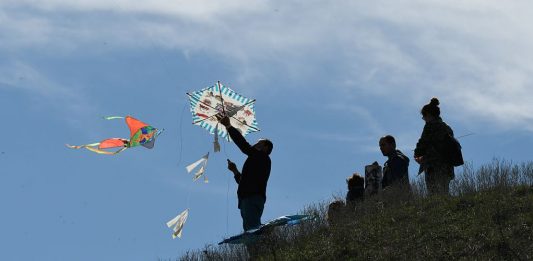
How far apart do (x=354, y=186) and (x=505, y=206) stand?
239 centimetres

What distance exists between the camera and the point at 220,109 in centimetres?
1748

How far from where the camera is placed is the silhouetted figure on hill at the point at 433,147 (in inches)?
650

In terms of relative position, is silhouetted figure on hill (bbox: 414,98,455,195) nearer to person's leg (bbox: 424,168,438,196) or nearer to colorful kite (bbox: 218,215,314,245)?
person's leg (bbox: 424,168,438,196)

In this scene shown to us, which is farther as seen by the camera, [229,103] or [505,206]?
[229,103]

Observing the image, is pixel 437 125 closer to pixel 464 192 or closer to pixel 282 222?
pixel 464 192

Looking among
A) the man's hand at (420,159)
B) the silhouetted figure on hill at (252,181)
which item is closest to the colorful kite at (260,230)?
the silhouetted figure on hill at (252,181)

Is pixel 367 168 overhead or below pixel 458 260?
overhead

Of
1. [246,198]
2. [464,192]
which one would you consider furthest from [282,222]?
Answer: [464,192]

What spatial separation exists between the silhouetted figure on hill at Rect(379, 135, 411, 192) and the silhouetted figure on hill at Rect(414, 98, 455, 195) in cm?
22

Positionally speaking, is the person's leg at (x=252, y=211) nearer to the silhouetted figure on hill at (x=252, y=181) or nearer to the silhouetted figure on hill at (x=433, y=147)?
the silhouetted figure on hill at (x=252, y=181)

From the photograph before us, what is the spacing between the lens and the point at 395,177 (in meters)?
17.0

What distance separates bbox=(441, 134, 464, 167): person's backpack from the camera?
16.5 meters

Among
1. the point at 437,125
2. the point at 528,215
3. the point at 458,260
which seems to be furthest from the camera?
the point at 437,125

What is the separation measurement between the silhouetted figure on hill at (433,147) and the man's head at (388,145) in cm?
33
